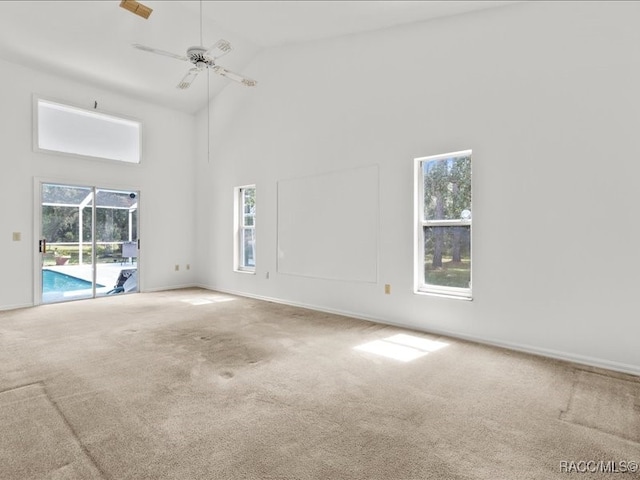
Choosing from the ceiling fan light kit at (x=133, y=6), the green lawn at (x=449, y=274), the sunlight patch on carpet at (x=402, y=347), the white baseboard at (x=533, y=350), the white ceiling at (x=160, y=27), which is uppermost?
the white ceiling at (x=160, y=27)

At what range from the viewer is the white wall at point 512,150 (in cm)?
298

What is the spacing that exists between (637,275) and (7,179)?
7950 millimetres

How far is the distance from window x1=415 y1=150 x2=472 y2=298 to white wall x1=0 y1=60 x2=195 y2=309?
17.5 ft

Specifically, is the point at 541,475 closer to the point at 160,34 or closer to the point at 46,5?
the point at 160,34

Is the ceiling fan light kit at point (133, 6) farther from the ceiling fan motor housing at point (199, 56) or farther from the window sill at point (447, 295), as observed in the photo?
the window sill at point (447, 295)

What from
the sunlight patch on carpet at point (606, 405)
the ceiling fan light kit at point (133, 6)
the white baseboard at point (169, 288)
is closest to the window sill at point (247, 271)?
the white baseboard at point (169, 288)

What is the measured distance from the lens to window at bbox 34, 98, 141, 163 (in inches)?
224

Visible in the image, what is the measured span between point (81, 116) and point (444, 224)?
21.0 feet

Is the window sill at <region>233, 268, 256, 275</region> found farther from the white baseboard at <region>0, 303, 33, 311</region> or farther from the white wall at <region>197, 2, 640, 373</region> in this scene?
the white baseboard at <region>0, 303, 33, 311</region>

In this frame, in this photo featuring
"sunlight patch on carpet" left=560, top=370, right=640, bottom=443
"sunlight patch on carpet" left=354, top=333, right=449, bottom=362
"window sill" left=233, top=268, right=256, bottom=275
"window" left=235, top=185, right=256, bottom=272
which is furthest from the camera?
"window" left=235, top=185, right=256, bottom=272

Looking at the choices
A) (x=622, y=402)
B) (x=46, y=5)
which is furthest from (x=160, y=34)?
(x=622, y=402)

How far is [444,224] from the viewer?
407 centimetres

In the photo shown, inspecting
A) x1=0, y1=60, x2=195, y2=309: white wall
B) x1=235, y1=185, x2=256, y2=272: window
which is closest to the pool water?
x1=0, y1=60, x2=195, y2=309: white wall

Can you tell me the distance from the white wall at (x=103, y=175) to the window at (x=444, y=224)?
5348 millimetres
